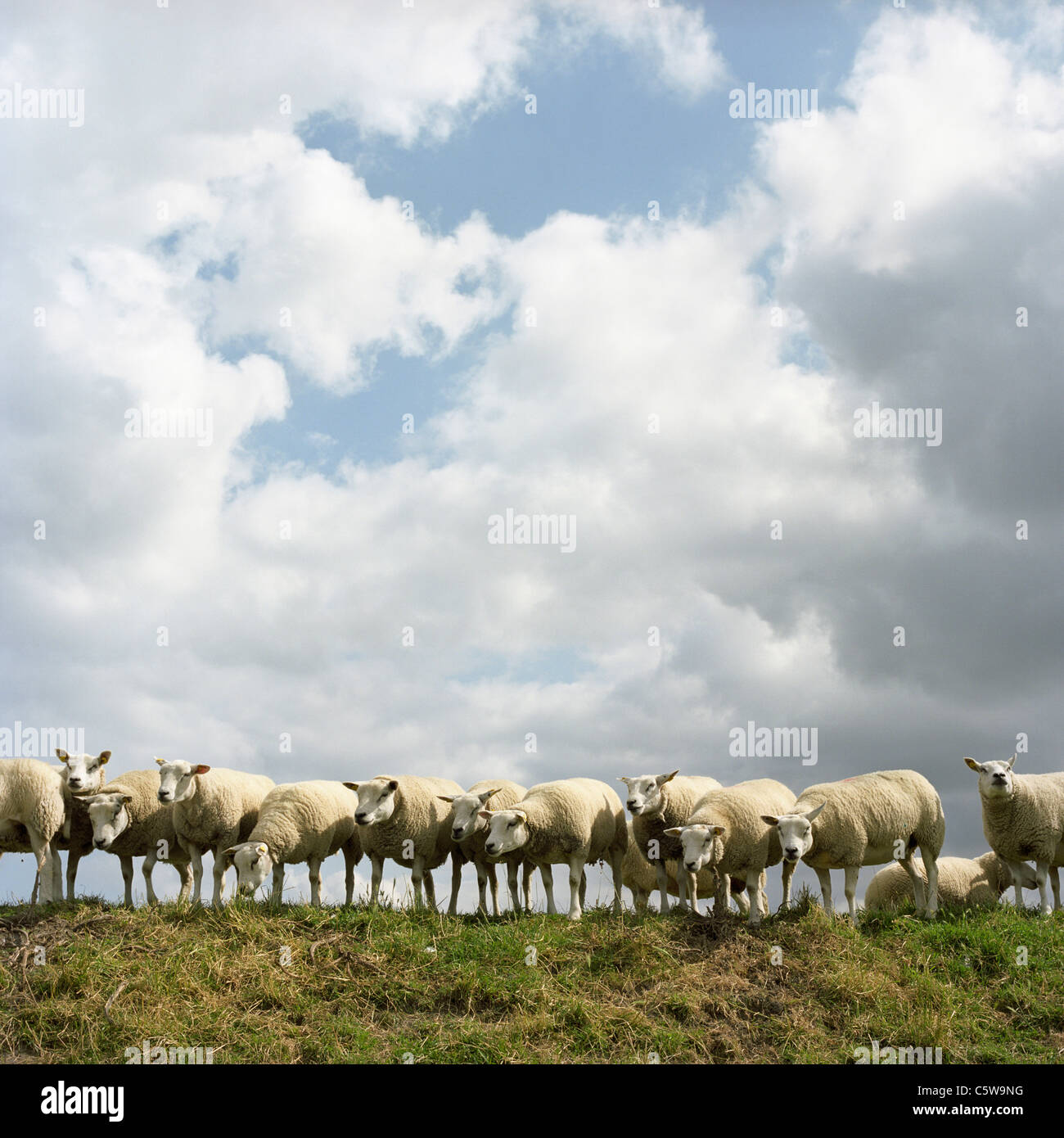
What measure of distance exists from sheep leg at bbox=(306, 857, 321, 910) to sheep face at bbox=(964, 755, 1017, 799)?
1301cm

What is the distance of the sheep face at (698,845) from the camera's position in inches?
623

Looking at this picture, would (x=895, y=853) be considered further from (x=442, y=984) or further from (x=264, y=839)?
(x=264, y=839)

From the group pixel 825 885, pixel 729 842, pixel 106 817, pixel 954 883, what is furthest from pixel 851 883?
pixel 106 817

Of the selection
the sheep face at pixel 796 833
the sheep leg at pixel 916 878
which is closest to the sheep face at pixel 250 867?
the sheep face at pixel 796 833

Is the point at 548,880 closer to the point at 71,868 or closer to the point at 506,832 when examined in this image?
the point at 506,832

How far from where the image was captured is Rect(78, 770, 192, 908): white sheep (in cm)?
1838

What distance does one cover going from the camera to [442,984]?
1384 cm

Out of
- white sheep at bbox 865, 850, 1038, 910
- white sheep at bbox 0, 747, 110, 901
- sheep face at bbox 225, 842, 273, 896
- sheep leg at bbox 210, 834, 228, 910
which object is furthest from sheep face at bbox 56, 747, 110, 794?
white sheep at bbox 865, 850, 1038, 910

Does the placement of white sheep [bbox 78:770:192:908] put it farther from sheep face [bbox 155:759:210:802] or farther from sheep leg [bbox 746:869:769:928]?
sheep leg [bbox 746:869:769:928]

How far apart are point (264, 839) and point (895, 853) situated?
11598mm

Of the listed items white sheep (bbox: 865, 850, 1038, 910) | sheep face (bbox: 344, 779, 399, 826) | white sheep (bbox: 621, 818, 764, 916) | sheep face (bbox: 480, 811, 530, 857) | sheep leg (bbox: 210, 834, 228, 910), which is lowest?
white sheep (bbox: 865, 850, 1038, 910)

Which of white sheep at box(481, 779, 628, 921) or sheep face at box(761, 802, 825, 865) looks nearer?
sheep face at box(761, 802, 825, 865)

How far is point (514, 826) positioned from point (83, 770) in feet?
28.5
